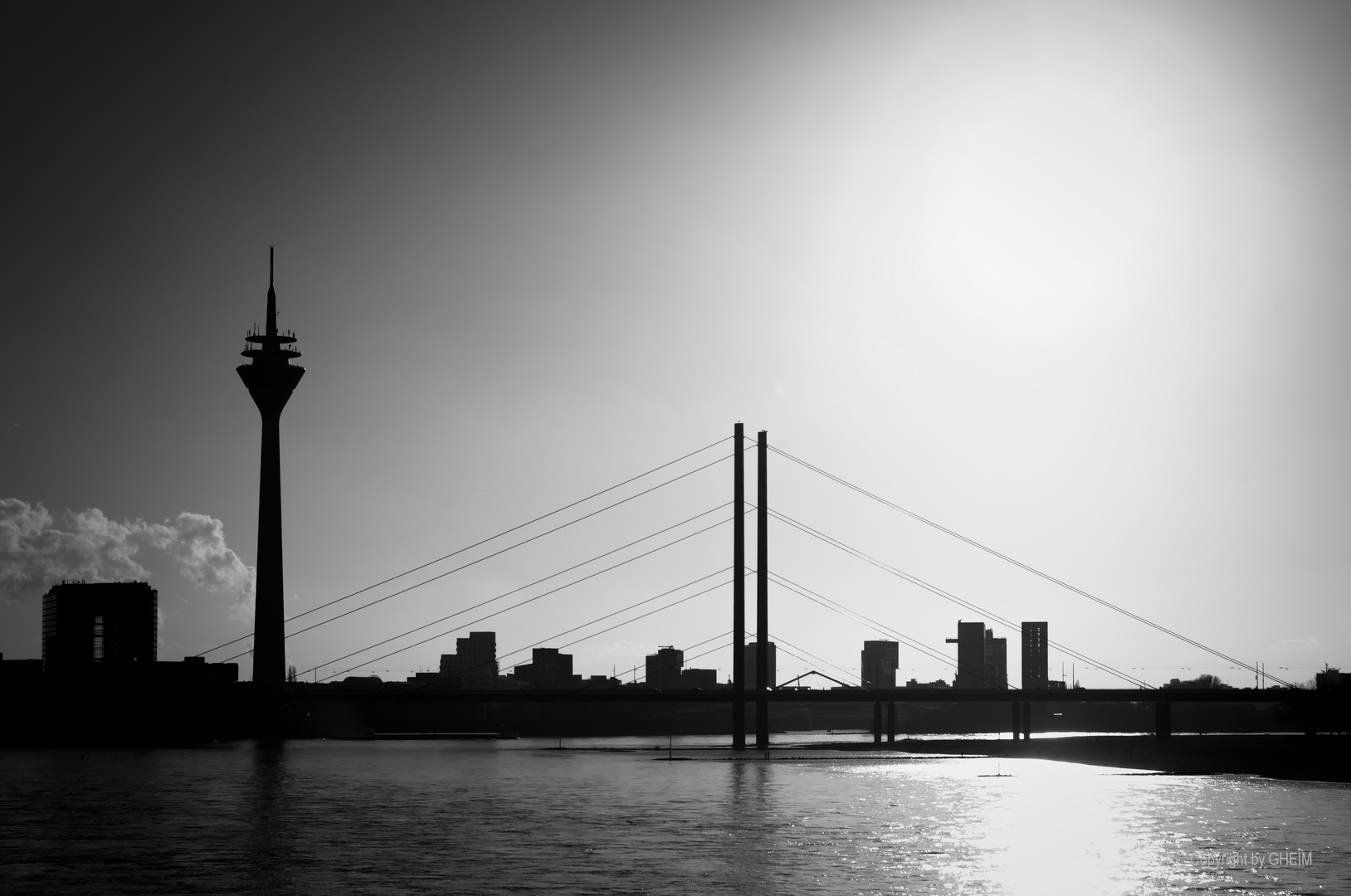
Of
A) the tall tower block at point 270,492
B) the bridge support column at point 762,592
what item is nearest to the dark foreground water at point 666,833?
the bridge support column at point 762,592

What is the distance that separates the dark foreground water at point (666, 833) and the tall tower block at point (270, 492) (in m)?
74.5

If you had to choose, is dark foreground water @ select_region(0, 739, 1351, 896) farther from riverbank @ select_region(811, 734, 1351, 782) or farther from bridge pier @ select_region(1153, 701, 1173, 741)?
bridge pier @ select_region(1153, 701, 1173, 741)

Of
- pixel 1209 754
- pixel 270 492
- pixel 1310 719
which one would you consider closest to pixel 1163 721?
pixel 1310 719

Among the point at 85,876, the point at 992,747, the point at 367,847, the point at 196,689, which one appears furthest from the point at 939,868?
the point at 196,689

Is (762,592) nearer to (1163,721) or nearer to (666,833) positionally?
(1163,721)

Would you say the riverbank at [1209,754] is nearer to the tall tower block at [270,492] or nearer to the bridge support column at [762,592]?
the bridge support column at [762,592]

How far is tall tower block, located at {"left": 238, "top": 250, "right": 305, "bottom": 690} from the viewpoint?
15650 centimetres

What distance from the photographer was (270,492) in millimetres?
161250

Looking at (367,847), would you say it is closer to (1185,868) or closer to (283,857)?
(283,857)

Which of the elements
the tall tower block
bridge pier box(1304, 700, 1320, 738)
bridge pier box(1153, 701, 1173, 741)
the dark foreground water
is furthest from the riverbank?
the tall tower block

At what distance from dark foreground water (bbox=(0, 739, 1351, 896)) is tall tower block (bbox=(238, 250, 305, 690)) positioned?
7448 cm

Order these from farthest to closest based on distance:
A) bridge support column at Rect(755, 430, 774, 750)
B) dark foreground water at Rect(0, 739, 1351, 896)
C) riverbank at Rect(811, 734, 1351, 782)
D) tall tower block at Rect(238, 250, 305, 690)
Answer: tall tower block at Rect(238, 250, 305, 690) < bridge support column at Rect(755, 430, 774, 750) < riverbank at Rect(811, 734, 1351, 782) < dark foreground water at Rect(0, 739, 1351, 896)

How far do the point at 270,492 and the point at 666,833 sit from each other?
127356 millimetres

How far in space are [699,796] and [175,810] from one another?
71.6 ft
